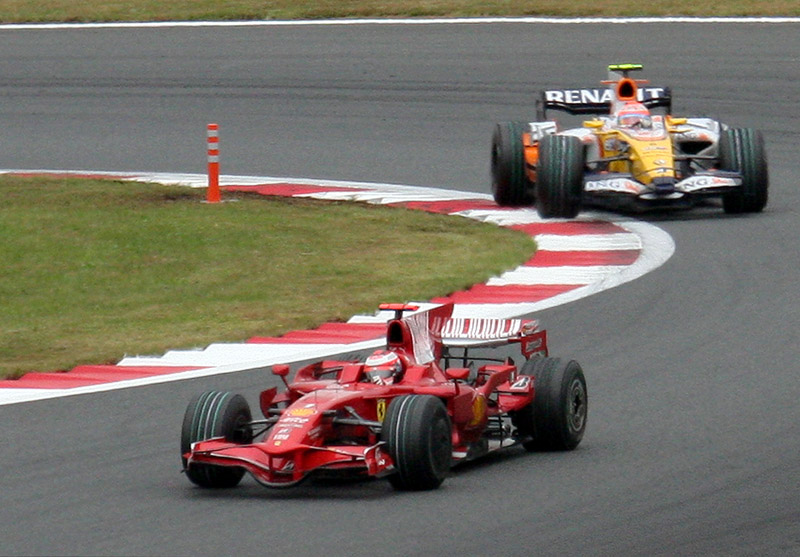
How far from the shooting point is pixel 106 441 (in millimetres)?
8422

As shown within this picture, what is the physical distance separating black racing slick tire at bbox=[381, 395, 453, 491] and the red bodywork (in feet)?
0.27

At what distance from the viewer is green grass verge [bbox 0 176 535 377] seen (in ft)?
38.1

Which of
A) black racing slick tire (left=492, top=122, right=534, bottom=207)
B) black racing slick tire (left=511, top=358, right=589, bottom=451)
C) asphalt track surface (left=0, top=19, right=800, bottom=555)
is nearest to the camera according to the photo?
asphalt track surface (left=0, top=19, right=800, bottom=555)

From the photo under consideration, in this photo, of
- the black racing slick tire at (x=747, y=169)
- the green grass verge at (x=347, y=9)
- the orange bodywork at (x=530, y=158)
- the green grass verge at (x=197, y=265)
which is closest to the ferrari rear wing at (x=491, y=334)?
the green grass verge at (x=197, y=265)

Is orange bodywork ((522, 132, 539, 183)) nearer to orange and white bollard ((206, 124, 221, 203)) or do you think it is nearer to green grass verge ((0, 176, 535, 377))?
green grass verge ((0, 176, 535, 377))

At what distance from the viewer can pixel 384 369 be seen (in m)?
7.76

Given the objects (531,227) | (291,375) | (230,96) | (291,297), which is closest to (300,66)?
(230,96)

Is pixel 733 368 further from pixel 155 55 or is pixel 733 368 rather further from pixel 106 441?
pixel 155 55

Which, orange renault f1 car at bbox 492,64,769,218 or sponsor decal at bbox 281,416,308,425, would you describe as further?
orange renault f1 car at bbox 492,64,769,218

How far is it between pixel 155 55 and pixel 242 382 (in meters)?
17.4

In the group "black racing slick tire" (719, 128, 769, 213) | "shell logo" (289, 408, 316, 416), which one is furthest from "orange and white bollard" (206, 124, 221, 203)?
"shell logo" (289, 408, 316, 416)

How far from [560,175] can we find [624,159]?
31.8 inches

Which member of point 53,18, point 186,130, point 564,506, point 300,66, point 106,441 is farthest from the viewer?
point 53,18

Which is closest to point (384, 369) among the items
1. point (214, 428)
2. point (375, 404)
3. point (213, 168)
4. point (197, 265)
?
point (375, 404)
